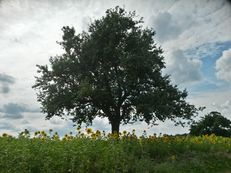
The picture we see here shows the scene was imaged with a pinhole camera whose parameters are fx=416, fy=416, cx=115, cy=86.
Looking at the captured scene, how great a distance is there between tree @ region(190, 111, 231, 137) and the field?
36.4 ft

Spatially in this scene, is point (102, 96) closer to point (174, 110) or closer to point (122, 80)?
point (122, 80)

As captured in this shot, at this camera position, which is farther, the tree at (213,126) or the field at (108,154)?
the tree at (213,126)

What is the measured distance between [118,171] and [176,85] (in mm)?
19757

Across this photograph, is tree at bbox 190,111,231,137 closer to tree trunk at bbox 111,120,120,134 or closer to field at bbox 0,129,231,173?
tree trunk at bbox 111,120,120,134

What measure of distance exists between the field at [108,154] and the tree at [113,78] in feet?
38.0

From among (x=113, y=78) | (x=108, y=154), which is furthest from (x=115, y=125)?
(x=108, y=154)

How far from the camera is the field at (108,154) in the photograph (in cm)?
983

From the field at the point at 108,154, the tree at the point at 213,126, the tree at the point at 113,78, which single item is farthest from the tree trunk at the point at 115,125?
the field at the point at 108,154

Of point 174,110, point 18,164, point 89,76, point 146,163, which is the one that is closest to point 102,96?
point 89,76

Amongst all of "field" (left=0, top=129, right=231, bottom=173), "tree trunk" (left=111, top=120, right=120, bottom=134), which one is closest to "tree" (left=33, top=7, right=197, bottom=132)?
"tree trunk" (left=111, top=120, right=120, bottom=134)

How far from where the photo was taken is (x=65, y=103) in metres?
29.1

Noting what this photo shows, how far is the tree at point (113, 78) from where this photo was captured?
27984mm

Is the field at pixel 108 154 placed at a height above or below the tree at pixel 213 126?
below

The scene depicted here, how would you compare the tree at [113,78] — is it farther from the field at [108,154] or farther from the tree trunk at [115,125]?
the field at [108,154]
